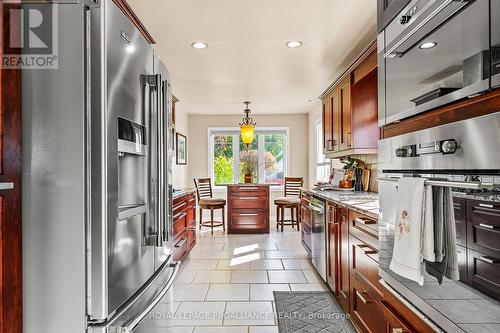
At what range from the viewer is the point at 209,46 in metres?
3.33

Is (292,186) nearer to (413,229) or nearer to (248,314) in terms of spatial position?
(248,314)

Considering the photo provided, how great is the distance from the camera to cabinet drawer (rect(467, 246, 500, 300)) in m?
0.73

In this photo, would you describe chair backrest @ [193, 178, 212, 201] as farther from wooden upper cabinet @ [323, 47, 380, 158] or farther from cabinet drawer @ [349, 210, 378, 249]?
cabinet drawer @ [349, 210, 378, 249]

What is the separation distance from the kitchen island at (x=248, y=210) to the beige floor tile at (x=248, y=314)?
3066 millimetres

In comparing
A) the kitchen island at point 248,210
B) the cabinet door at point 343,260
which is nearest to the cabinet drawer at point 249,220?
the kitchen island at point 248,210

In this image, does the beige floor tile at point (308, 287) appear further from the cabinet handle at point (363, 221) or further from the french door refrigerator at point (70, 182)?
the french door refrigerator at point (70, 182)

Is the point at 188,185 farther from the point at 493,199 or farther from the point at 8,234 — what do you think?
the point at 493,199

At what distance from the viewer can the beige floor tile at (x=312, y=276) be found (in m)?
3.39

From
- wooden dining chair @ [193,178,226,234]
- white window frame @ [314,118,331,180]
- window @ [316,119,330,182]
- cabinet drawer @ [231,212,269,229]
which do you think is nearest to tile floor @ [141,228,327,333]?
cabinet drawer @ [231,212,269,229]

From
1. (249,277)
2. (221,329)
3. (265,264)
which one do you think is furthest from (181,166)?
(221,329)

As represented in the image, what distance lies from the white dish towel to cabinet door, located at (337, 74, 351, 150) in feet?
8.23

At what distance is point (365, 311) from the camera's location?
2.05 metres

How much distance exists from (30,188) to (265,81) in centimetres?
392

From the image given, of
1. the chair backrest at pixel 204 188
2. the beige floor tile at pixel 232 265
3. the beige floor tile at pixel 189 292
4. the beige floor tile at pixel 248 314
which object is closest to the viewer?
the beige floor tile at pixel 248 314
